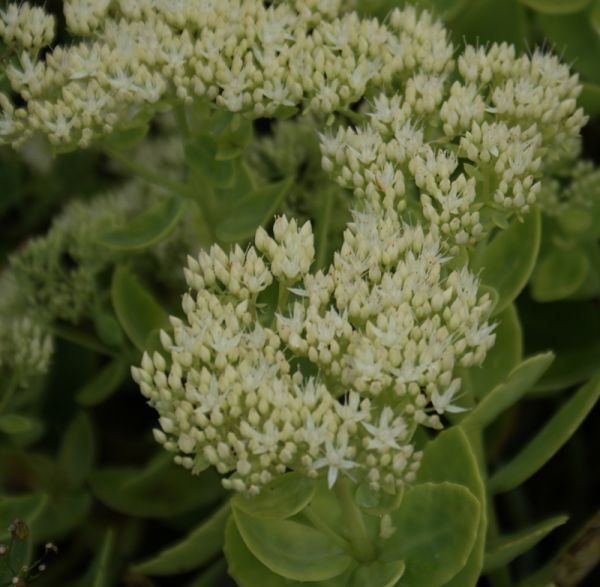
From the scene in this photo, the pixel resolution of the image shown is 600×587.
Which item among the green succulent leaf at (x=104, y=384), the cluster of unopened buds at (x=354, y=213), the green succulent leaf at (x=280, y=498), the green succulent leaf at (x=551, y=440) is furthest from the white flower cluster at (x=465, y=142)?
the green succulent leaf at (x=104, y=384)

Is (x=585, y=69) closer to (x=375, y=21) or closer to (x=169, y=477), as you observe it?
(x=375, y=21)

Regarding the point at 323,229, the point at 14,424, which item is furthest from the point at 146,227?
the point at 14,424

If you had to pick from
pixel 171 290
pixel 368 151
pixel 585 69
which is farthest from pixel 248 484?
pixel 585 69

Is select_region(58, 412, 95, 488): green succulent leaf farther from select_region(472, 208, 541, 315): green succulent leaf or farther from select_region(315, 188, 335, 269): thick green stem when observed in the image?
select_region(472, 208, 541, 315): green succulent leaf

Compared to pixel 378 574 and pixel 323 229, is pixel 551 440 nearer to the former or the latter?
pixel 378 574

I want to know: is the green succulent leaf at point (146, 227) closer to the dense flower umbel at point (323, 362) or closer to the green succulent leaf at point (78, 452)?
the dense flower umbel at point (323, 362)
